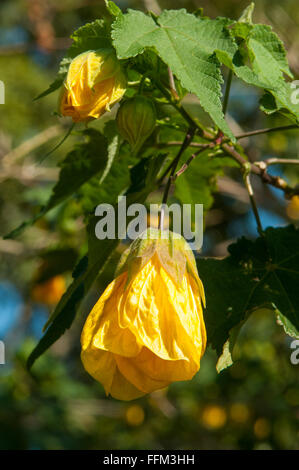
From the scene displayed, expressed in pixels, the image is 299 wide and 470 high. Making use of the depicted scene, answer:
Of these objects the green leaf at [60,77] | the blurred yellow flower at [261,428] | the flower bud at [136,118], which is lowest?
the blurred yellow flower at [261,428]

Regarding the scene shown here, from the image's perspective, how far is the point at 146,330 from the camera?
2.41ft

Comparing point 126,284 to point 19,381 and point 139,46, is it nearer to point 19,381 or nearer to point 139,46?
point 139,46

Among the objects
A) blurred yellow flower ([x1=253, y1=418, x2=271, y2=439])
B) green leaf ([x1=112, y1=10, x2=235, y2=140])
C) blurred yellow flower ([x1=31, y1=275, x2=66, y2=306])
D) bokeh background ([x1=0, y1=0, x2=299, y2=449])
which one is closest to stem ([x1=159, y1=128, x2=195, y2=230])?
green leaf ([x1=112, y1=10, x2=235, y2=140])

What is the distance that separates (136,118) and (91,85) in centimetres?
9

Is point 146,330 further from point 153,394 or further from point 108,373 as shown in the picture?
point 153,394

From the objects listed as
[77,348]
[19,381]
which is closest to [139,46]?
[19,381]

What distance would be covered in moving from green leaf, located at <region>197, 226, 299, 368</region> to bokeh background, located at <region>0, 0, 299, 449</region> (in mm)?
578

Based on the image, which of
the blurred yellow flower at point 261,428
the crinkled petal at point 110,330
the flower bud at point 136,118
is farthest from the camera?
the blurred yellow flower at point 261,428

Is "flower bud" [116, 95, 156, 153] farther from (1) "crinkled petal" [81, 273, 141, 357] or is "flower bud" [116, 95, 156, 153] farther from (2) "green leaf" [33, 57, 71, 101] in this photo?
(1) "crinkled petal" [81, 273, 141, 357]

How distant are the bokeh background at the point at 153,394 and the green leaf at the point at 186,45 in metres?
0.65

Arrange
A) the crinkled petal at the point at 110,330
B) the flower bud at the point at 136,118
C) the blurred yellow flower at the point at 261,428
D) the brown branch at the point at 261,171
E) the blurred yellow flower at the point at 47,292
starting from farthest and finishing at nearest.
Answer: the blurred yellow flower at the point at 261,428
the blurred yellow flower at the point at 47,292
the brown branch at the point at 261,171
the flower bud at the point at 136,118
the crinkled petal at the point at 110,330

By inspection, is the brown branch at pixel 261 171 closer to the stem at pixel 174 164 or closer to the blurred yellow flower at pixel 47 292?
the stem at pixel 174 164

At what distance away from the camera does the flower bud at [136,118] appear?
862mm

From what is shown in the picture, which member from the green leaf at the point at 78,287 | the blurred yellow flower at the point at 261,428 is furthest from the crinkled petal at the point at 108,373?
the blurred yellow flower at the point at 261,428
